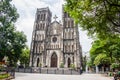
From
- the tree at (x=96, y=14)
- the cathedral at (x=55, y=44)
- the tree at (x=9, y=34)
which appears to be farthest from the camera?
the cathedral at (x=55, y=44)

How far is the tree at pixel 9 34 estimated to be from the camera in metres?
30.6

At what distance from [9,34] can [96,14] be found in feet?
87.6

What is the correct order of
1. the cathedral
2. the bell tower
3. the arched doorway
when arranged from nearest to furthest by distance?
the cathedral → the arched doorway → the bell tower

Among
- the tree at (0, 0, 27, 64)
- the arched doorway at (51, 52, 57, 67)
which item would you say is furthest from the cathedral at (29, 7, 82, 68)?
the tree at (0, 0, 27, 64)

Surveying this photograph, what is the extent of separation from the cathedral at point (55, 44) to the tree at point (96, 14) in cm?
3232

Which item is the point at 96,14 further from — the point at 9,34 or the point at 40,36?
the point at 40,36

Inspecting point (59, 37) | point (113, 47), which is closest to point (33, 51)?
point (59, 37)

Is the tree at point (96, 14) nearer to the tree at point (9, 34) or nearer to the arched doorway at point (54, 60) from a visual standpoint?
the tree at point (9, 34)

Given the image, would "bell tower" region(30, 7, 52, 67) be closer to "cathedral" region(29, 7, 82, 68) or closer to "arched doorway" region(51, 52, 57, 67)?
"cathedral" region(29, 7, 82, 68)

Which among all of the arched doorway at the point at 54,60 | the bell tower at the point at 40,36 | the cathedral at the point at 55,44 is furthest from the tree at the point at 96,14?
the bell tower at the point at 40,36

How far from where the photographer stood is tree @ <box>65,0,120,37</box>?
10.2 meters

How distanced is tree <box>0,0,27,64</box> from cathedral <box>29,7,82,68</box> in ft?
35.1

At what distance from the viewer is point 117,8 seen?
33.9ft

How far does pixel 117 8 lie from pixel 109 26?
2181mm
